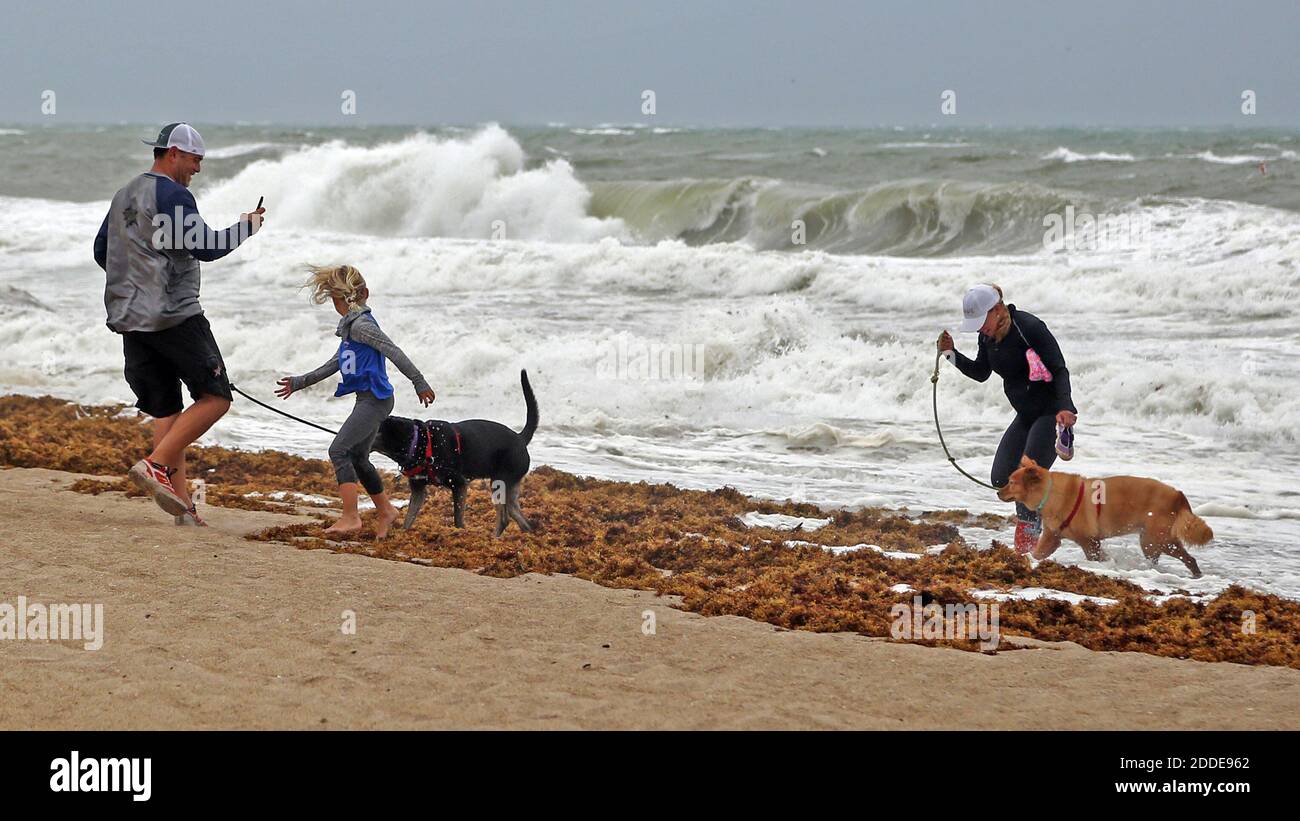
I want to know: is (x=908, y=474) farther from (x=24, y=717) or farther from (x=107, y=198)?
(x=107, y=198)

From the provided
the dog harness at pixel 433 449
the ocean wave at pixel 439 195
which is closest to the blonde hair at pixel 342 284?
the dog harness at pixel 433 449

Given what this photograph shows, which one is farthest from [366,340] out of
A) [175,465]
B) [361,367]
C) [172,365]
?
[175,465]

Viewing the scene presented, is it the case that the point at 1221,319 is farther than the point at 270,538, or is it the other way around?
the point at 1221,319

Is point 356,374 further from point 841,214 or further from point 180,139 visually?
point 841,214

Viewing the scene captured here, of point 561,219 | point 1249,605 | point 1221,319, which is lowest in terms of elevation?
point 1249,605

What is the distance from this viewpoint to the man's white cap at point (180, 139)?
668 cm

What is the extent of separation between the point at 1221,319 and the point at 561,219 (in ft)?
70.4

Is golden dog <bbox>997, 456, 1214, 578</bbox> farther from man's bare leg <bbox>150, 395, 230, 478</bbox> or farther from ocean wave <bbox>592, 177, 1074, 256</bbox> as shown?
ocean wave <bbox>592, 177, 1074, 256</bbox>

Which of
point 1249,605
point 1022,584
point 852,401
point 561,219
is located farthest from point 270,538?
point 561,219

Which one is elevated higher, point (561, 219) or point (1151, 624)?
point (561, 219)

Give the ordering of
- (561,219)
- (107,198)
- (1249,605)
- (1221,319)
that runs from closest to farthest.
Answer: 1. (1249,605)
2. (1221,319)
3. (561,219)
4. (107,198)

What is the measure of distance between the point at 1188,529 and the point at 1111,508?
1.34 feet

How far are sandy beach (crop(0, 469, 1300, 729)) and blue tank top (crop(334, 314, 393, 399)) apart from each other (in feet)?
3.47

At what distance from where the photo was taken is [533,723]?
172 inches
